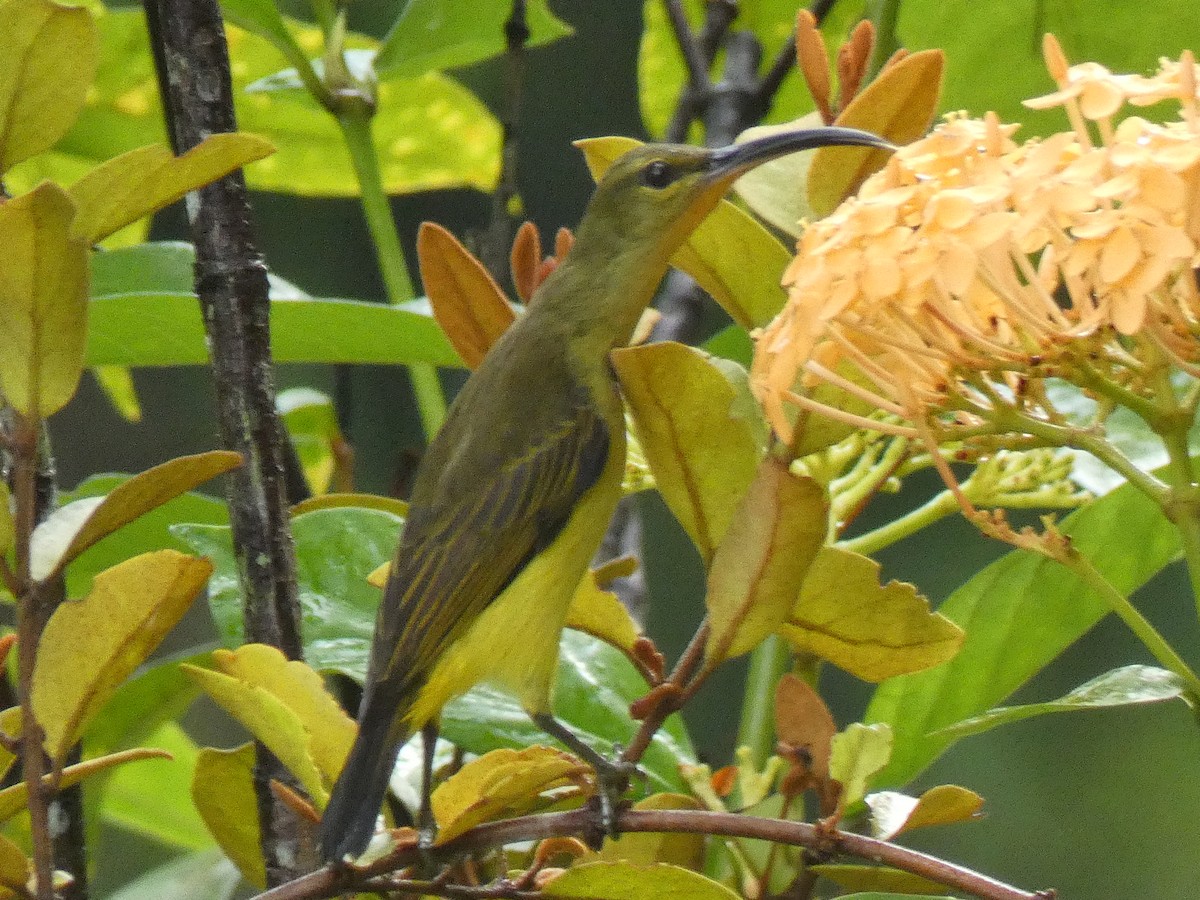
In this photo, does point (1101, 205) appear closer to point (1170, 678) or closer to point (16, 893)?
point (1170, 678)

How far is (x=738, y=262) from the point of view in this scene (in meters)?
0.74

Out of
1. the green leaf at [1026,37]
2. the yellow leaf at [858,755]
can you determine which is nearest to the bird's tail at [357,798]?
the yellow leaf at [858,755]

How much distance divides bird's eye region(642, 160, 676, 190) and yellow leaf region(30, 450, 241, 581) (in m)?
0.53

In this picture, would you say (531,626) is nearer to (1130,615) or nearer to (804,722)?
(804,722)

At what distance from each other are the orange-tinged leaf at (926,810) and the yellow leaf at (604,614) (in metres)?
0.14

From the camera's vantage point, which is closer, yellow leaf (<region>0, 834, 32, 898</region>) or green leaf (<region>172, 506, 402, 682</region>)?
yellow leaf (<region>0, 834, 32, 898</region>)

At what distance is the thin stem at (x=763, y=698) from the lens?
95cm

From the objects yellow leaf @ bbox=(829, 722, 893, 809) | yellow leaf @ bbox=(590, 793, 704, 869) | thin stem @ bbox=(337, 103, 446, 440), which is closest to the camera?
yellow leaf @ bbox=(829, 722, 893, 809)

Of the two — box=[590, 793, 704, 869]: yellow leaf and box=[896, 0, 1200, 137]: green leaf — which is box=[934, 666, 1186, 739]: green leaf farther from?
box=[896, 0, 1200, 137]: green leaf

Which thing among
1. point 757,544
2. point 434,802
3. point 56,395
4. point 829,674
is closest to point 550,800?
point 434,802

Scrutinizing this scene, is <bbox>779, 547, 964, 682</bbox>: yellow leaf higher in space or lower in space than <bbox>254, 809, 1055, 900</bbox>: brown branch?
higher

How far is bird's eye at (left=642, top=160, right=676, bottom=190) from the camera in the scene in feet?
3.58

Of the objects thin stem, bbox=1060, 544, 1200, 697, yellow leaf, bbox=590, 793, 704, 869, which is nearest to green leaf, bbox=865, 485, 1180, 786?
yellow leaf, bbox=590, 793, 704, 869

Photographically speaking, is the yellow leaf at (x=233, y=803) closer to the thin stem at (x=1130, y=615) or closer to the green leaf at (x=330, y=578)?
the green leaf at (x=330, y=578)
